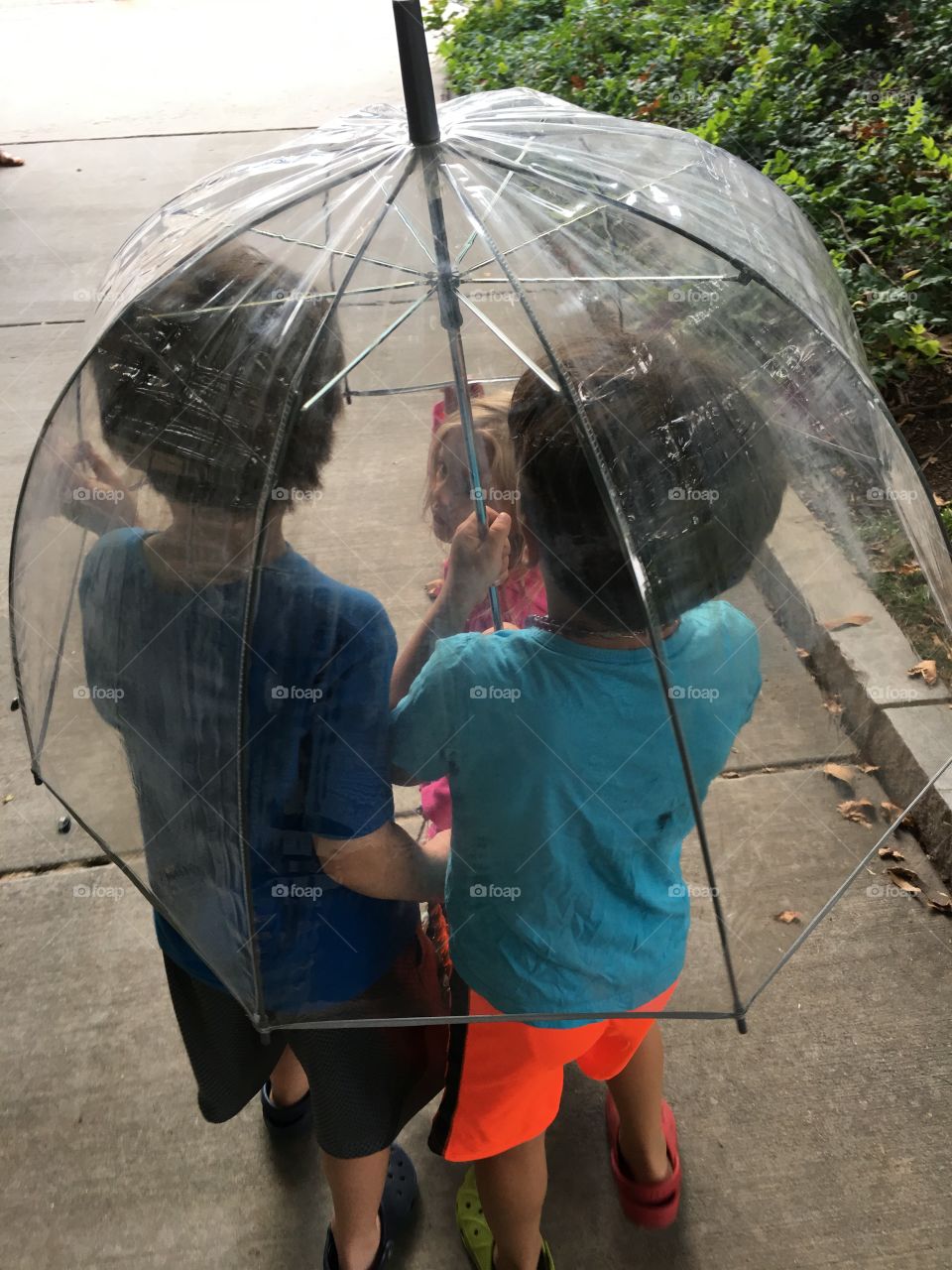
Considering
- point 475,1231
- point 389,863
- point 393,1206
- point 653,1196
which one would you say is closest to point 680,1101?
point 653,1196

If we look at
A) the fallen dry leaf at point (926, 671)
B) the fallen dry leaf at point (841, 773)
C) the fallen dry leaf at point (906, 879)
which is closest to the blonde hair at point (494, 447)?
the fallen dry leaf at point (841, 773)

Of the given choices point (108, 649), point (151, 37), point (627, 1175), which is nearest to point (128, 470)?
point (108, 649)

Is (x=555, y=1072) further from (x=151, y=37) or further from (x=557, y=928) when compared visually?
(x=151, y=37)

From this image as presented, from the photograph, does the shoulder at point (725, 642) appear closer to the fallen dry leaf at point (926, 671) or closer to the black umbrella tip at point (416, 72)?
the fallen dry leaf at point (926, 671)

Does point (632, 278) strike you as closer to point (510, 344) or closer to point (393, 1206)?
point (510, 344)

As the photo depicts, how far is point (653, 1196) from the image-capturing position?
229cm

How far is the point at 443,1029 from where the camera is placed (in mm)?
2012

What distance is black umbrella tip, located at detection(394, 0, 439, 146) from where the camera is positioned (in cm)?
142

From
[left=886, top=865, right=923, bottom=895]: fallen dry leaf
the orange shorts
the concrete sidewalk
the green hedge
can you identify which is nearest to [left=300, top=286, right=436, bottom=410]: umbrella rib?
the concrete sidewalk

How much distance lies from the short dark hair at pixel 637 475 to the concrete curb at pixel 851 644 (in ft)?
0.37

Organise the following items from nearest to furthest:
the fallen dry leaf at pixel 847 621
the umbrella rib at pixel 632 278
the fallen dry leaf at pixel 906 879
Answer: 1. the umbrella rib at pixel 632 278
2. the fallen dry leaf at pixel 847 621
3. the fallen dry leaf at pixel 906 879

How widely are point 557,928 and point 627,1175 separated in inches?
42.4

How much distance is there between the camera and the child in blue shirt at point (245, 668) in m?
1.41

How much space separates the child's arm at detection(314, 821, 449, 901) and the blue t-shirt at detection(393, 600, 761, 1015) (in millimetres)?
32
